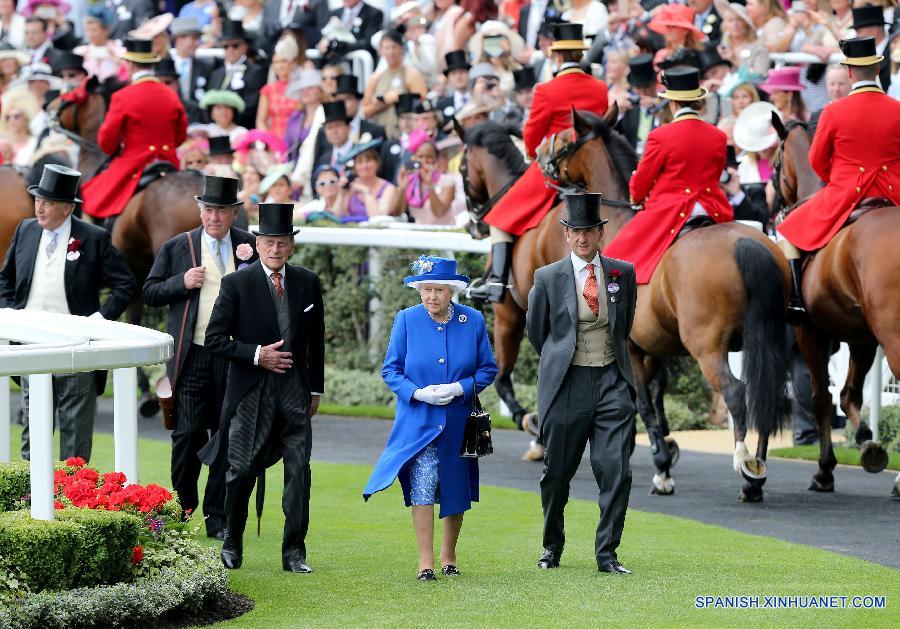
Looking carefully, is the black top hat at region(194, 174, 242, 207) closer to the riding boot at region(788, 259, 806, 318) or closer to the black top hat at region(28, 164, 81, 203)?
the black top hat at region(28, 164, 81, 203)

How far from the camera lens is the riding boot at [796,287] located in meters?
11.9

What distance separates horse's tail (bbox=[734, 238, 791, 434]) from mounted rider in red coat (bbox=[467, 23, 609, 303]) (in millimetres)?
2551

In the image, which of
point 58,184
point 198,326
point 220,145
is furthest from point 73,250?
point 220,145

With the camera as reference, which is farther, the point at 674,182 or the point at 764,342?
the point at 674,182

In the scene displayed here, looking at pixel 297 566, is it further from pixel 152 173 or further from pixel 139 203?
pixel 152 173

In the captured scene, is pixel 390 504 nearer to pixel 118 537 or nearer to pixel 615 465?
pixel 615 465

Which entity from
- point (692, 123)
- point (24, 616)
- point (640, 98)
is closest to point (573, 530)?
point (692, 123)

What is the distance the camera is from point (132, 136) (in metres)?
15.3

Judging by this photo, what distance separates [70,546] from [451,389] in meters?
2.31

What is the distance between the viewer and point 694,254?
11430 millimetres

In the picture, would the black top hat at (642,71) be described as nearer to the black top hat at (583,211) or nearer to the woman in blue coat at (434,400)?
the black top hat at (583,211)

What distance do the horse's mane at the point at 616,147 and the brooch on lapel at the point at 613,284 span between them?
12.4ft

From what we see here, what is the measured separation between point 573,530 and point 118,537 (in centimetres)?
374

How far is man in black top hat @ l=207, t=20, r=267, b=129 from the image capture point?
20922 millimetres
